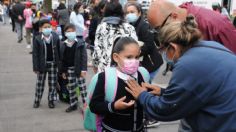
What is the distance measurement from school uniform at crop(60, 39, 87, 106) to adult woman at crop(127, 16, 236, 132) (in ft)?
Answer: 13.7

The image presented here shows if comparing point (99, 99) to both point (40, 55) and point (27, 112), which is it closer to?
point (40, 55)

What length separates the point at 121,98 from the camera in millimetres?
3029

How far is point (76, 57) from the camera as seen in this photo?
6.51m

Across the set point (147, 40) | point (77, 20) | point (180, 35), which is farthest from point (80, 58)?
point (77, 20)

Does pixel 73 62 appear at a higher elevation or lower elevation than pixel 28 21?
higher

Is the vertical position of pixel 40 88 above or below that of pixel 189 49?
below

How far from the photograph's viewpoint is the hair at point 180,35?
7.68 feet

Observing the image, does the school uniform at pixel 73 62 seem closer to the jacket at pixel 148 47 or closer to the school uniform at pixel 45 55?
the school uniform at pixel 45 55

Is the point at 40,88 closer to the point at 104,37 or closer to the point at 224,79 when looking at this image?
the point at 104,37

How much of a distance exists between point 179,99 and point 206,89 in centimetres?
15

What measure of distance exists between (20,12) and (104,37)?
12.6 metres

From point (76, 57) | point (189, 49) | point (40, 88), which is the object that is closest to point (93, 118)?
point (189, 49)

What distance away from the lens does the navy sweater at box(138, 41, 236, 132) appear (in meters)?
2.25

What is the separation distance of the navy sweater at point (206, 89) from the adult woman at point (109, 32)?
2.57 m
